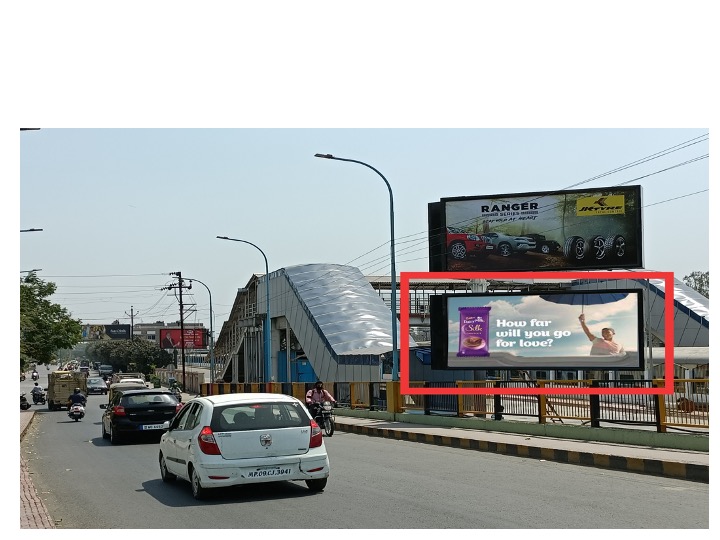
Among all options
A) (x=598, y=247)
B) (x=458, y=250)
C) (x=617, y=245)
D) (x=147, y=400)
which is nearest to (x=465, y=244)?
(x=458, y=250)

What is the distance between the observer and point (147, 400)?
2375 cm

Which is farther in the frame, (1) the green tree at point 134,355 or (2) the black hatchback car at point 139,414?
(1) the green tree at point 134,355

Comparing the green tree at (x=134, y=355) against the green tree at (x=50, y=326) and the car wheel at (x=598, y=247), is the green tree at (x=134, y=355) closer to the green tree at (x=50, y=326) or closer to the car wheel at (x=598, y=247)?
the green tree at (x=50, y=326)

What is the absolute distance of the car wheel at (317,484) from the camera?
484 inches

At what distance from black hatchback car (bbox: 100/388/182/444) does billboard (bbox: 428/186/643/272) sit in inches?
704

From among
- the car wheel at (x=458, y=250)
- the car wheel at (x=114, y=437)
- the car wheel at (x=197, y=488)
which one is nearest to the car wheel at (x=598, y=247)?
the car wheel at (x=458, y=250)

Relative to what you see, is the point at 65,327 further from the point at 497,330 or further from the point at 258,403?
the point at 258,403

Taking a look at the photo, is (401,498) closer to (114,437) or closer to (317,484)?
(317,484)

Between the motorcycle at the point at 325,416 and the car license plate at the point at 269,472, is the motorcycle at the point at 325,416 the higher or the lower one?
the lower one

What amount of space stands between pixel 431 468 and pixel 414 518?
18.9ft

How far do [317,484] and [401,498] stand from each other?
1.32 meters

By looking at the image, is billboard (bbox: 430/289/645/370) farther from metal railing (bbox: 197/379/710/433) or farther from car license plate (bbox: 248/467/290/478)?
car license plate (bbox: 248/467/290/478)

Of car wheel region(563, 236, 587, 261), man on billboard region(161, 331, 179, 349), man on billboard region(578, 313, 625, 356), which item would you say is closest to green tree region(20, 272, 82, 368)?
man on billboard region(161, 331, 179, 349)

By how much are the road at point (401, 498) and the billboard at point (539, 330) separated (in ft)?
Result: 28.9
